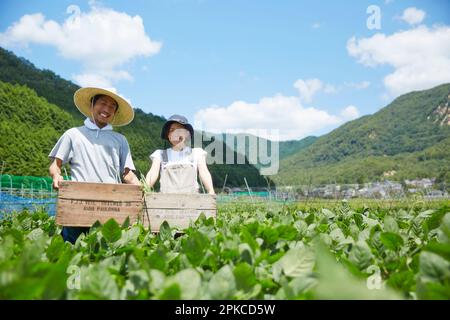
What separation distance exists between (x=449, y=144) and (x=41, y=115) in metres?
83.9

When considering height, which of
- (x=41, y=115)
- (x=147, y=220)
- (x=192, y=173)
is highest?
(x=41, y=115)

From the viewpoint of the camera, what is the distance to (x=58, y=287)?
2.64 feet

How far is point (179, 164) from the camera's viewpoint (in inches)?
159

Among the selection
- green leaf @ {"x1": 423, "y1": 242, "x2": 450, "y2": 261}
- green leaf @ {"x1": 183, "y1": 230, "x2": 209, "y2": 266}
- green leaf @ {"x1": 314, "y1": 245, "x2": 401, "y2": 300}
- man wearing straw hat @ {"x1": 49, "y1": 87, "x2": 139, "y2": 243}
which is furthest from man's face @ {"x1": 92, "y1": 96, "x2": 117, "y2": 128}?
green leaf @ {"x1": 314, "y1": 245, "x2": 401, "y2": 300}

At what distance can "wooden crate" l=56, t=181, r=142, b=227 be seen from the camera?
2.65 m

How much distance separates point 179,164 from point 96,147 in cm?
91

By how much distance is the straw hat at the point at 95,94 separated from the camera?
358 cm

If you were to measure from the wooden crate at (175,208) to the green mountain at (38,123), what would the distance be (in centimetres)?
986

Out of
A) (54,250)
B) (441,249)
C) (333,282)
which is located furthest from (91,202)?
(333,282)

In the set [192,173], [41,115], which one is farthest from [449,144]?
[192,173]

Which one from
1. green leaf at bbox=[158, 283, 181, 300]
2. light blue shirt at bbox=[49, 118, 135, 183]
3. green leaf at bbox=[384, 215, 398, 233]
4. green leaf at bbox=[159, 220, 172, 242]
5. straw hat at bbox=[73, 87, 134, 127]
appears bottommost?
green leaf at bbox=[159, 220, 172, 242]

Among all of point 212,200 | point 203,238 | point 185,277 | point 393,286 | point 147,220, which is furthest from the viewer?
point 212,200

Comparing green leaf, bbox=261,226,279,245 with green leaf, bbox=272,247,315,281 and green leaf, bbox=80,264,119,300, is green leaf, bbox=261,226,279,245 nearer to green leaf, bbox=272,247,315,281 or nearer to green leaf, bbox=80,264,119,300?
green leaf, bbox=272,247,315,281

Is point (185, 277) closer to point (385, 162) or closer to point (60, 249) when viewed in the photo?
point (60, 249)
